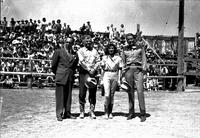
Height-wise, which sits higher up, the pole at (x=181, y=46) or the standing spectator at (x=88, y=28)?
the standing spectator at (x=88, y=28)

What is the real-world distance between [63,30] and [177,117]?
1243 cm

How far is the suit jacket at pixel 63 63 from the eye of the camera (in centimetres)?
848

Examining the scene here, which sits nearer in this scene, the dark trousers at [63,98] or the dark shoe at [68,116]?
the dark trousers at [63,98]

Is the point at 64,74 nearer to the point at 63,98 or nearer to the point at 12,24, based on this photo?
the point at 63,98

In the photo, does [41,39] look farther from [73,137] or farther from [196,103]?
[73,137]

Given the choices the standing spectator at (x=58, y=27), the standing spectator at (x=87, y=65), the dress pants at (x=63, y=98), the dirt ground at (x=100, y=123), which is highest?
the standing spectator at (x=58, y=27)

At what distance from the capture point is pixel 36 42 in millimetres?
18719

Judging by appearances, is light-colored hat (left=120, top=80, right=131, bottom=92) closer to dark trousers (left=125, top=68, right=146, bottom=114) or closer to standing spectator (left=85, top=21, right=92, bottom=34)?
dark trousers (left=125, top=68, right=146, bottom=114)

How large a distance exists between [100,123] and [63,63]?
5.33ft

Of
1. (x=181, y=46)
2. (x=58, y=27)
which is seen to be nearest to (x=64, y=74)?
(x=181, y=46)

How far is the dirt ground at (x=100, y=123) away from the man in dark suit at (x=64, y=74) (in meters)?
0.30

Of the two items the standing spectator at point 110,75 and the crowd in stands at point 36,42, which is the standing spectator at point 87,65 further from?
the crowd in stands at point 36,42

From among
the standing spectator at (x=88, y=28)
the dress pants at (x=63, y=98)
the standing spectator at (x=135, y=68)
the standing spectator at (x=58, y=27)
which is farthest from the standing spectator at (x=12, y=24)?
the standing spectator at (x=135, y=68)

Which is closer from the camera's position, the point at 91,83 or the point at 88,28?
the point at 91,83
